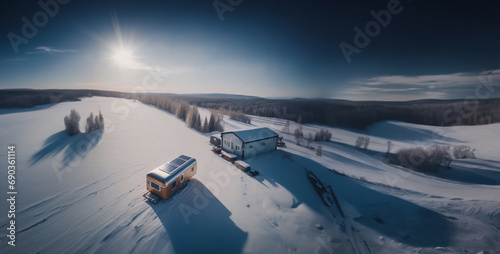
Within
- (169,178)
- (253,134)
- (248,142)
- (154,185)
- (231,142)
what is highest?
(253,134)

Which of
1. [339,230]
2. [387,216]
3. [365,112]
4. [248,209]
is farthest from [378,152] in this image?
[248,209]

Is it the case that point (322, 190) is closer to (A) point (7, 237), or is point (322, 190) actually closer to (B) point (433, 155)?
(A) point (7, 237)

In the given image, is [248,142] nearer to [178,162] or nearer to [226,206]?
[178,162]

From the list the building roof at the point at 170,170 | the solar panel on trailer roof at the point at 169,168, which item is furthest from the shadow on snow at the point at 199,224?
the solar panel on trailer roof at the point at 169,168

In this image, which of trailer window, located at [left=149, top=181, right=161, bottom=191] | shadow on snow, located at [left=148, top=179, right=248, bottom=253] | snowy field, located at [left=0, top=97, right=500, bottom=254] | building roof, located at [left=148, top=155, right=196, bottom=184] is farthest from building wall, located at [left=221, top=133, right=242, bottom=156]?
trailer window, located at [left=149, top=181, right=161, bottom=191]

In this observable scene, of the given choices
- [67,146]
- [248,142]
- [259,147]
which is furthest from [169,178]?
[67,146]

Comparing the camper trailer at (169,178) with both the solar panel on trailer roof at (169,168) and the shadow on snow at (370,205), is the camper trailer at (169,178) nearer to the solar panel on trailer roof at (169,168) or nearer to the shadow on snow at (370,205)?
the solar panel on trailer roof at (169,168)
